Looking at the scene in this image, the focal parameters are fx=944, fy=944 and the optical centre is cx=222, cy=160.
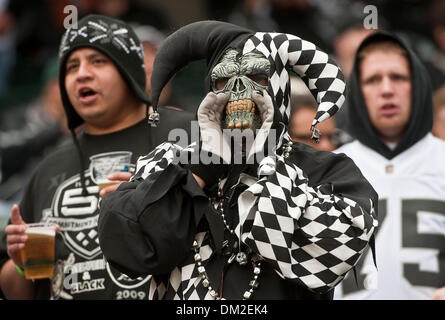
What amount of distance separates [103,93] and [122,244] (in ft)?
4.80

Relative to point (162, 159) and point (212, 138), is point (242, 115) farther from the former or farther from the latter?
point (162, 159)

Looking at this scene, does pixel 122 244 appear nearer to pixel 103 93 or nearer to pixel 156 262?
pixel 156 262

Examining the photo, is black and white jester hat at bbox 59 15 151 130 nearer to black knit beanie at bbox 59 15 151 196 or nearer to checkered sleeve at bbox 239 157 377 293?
black knit beanie at bbox 59 15 151 196

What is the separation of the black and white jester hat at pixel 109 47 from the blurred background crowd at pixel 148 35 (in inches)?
63.1

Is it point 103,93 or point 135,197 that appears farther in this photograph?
point 103,93

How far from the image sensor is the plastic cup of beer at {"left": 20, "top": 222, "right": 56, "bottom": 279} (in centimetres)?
423

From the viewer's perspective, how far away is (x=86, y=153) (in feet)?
15.2

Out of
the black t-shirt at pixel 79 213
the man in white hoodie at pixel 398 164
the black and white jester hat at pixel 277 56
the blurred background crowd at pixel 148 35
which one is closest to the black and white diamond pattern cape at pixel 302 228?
the black and white jester hat at pixel 277 56

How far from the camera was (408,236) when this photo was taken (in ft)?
16.1

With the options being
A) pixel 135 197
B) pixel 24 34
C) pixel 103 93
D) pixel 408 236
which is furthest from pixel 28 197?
pixel 24 34

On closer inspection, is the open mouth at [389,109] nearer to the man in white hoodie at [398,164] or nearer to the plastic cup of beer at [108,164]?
the man in white hoodie at [398,164]

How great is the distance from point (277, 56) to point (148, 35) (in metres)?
3.94

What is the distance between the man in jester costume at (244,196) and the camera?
3209mm

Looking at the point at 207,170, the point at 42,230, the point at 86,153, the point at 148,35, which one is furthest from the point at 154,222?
the point at 148,35
